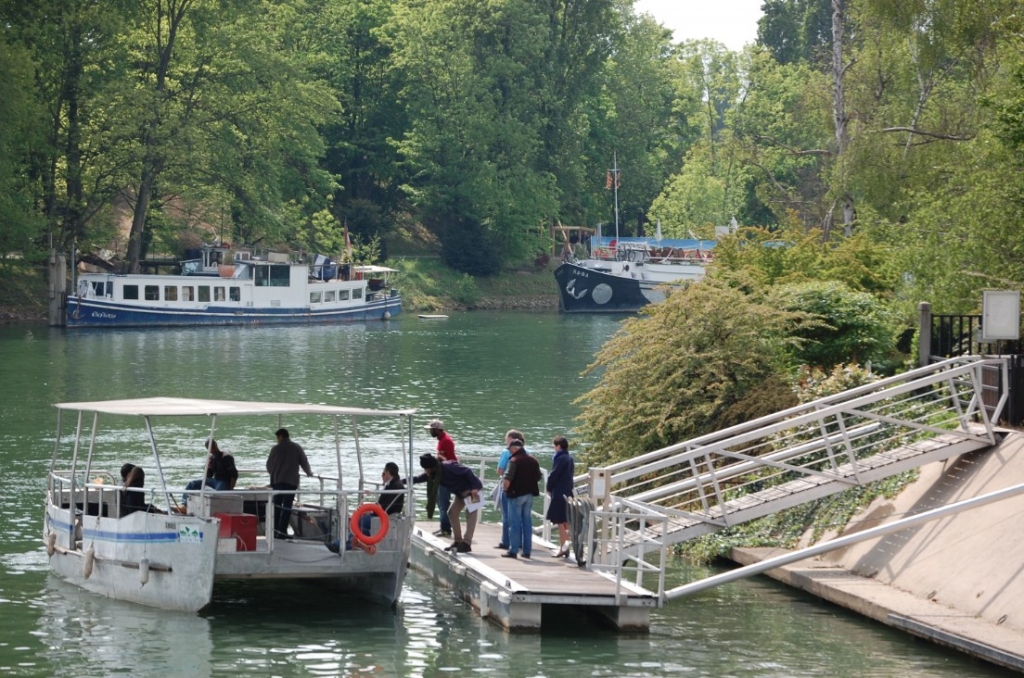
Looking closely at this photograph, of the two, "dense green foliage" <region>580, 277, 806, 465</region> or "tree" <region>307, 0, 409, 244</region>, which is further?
"tree" <region>307, 0, 409, 244</region>

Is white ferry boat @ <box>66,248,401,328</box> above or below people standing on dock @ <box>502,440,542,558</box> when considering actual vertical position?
above

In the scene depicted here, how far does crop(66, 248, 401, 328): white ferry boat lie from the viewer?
87.2 m

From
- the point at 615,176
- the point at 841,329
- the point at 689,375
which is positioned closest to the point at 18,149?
the point at 615,176

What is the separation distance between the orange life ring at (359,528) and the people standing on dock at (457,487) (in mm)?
1733

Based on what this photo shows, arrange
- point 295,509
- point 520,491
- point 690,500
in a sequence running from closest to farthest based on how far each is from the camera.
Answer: point 520,491 < point 295,509 < point 690,500

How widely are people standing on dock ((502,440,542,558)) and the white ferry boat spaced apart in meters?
65.2

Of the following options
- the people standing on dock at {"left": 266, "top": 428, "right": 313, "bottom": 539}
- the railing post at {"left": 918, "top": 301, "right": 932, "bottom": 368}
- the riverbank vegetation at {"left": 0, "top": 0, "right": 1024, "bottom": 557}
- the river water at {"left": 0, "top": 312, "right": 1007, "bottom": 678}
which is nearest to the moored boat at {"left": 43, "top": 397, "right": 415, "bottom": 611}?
the people standing on dock at {"left": 266, "top": 428, "right": 313, "bottom": 539}

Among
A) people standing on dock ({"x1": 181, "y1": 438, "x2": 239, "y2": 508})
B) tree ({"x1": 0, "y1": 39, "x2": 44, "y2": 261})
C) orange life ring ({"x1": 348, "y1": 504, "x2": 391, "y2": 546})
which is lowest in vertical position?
orange life ring ({"x1": 348, "y1": 504, "x2": 391, "y2": 546})

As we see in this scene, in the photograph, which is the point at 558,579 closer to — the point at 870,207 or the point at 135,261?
the point at 870,207

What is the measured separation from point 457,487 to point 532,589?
308cm

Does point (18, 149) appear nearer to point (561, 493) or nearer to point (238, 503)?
point (238, 503)

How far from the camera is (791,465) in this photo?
23.9 meters

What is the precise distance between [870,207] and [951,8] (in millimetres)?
6183

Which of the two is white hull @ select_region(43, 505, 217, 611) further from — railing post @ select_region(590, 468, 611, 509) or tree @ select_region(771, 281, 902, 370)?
tree @ select_region(771, 281, 902, 370)
